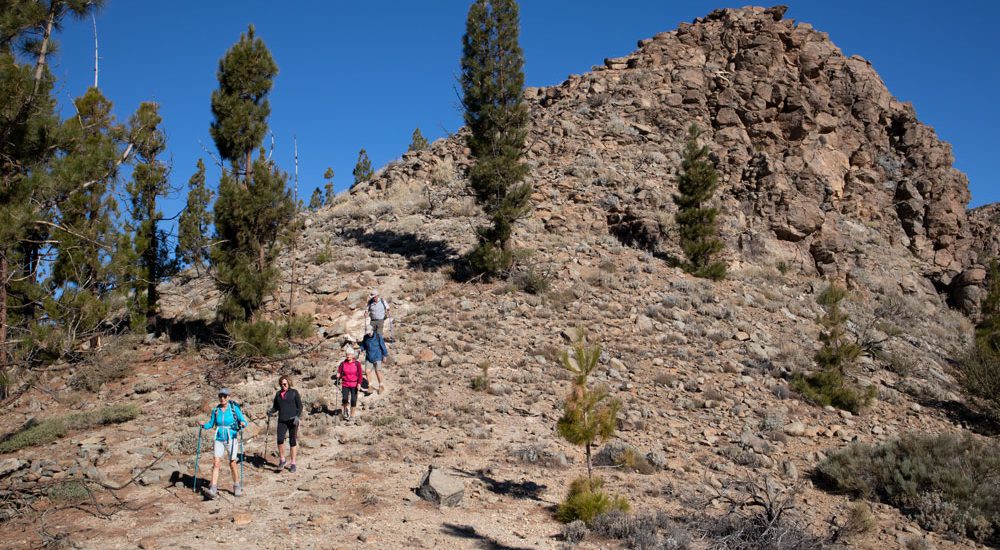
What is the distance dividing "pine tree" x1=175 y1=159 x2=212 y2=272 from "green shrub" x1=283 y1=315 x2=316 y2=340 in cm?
331

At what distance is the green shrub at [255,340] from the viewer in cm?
1435

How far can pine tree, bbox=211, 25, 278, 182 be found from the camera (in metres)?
15.8

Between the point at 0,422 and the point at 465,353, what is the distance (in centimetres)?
1015

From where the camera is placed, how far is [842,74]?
36.6 m

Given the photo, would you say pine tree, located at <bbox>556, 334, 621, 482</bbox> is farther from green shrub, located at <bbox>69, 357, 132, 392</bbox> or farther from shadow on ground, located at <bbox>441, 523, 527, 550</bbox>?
Answer: green shrub, located at <bbox>69, 357, 132, 392</bbox>

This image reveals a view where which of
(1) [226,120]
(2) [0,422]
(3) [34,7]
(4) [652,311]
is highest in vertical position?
(1) [226,120]

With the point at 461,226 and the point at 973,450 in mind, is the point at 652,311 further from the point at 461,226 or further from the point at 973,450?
the point at 461,226

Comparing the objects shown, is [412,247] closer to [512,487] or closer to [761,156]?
[512,487]

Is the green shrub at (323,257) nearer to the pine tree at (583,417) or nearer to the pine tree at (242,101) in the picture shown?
the pine tree at (242,101)

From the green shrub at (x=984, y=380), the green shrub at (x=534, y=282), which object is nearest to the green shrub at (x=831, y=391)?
the green shrub at (x=984, y=380)

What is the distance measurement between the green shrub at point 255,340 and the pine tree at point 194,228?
9.61 ft

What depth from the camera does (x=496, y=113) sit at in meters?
20.7

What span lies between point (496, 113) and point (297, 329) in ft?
34.2

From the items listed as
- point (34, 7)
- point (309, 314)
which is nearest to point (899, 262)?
point (309, 314)
